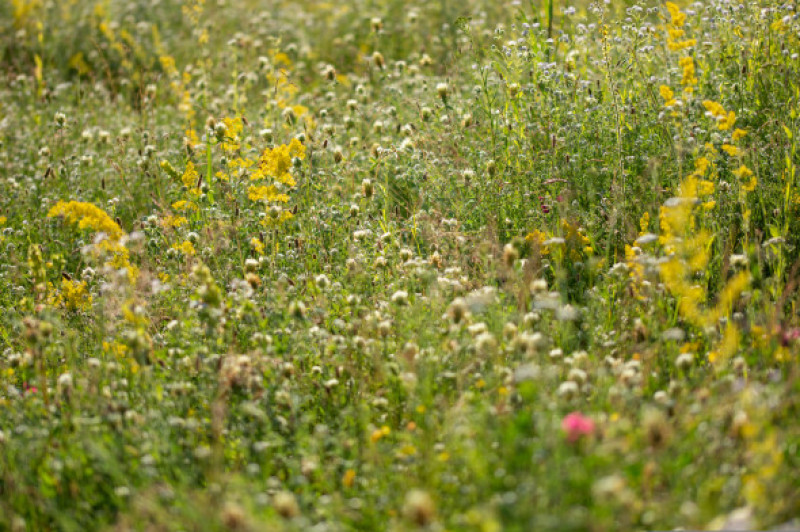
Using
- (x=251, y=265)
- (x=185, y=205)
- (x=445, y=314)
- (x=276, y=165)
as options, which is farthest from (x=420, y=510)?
(x=185, y=205)

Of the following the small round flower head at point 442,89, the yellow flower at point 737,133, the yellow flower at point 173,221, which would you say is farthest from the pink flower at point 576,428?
the small round flower head at point 442,89

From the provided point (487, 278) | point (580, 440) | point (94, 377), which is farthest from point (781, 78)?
point (94, 377)

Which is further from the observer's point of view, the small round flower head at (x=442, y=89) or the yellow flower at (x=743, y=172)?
the small round flower head at (x=442, y=89)

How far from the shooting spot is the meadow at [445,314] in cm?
208

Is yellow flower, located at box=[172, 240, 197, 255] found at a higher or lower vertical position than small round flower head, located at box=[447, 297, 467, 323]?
lower

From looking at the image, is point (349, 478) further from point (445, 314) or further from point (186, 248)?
point (186, 248)

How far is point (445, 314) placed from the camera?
2822mm

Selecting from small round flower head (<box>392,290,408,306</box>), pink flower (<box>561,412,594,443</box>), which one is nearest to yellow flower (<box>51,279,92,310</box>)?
small round flower head (<box>392,290,408,306</box>)

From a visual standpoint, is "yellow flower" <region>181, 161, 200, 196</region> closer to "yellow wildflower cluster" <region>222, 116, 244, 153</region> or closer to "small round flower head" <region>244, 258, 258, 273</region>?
"yellow wildflower cluster" <region>222, 116, 244, 153</region>

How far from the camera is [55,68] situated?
736 centimetres

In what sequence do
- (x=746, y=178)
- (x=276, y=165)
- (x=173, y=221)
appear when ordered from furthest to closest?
(x=173, y=221) → (x=276, y=165) → (x=746, y=178)

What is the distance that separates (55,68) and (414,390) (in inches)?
243

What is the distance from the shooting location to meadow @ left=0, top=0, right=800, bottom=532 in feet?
6.84

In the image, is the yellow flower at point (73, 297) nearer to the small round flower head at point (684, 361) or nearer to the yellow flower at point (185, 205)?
the yellow flower at point (185, 205)
